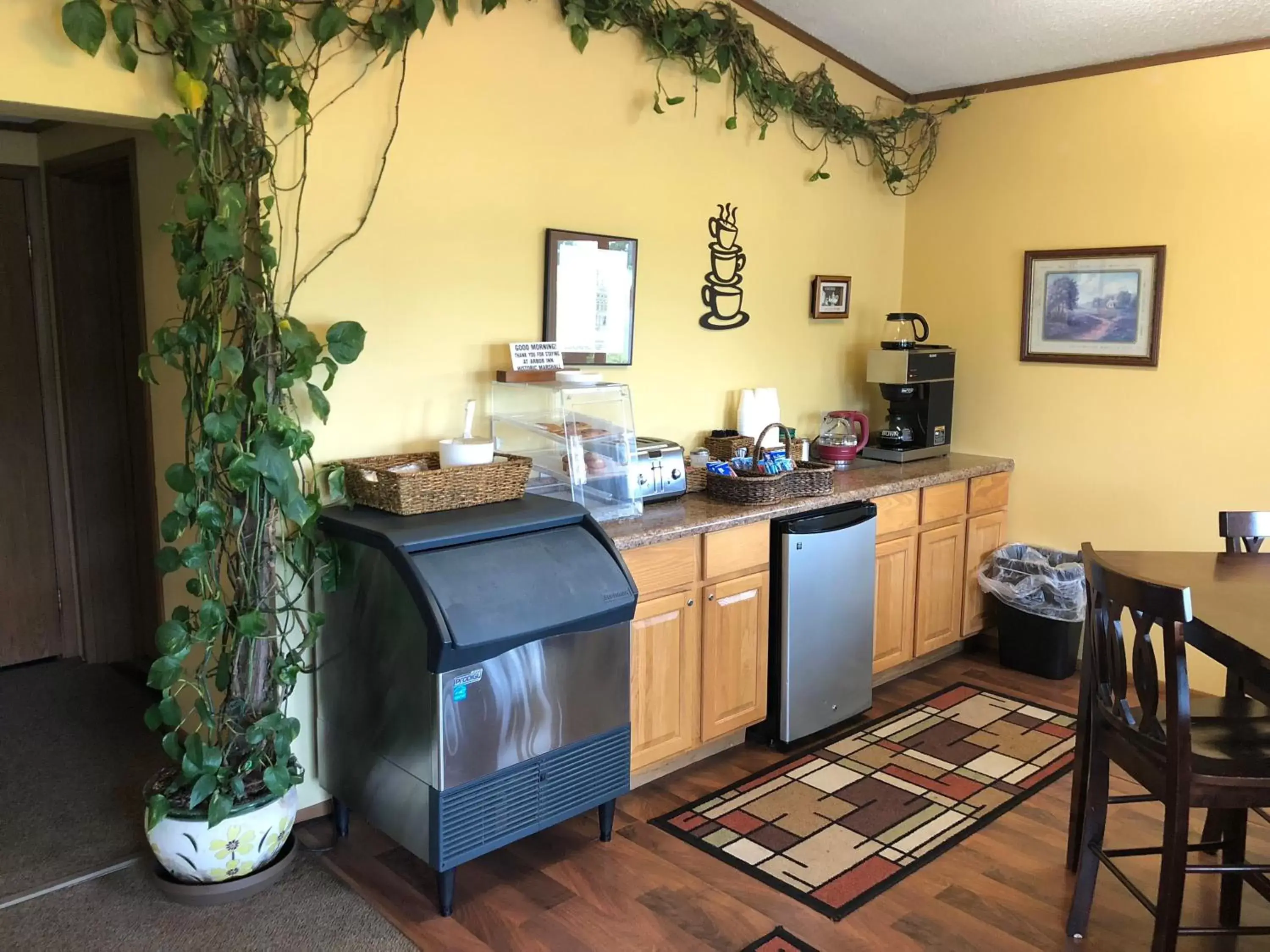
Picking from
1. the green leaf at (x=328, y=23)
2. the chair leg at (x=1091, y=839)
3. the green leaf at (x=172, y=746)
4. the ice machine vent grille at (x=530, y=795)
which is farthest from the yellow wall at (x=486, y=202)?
the chair leg at (x=1091, y=839)

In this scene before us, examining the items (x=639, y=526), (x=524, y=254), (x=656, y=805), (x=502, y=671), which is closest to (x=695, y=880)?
(x=656, y=805)

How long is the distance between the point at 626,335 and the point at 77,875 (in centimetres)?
226

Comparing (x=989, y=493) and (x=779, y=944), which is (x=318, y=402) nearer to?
(x=779, y=944)

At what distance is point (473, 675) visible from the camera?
2373 mm

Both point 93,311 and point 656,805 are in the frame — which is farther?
point 93,311

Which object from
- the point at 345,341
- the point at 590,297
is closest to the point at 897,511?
the point at 590,297

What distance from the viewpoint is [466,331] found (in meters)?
3.04

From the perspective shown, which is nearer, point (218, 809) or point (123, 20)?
point (123, 20)

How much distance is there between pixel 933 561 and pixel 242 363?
9.13 ft

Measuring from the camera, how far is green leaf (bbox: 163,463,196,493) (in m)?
2.35

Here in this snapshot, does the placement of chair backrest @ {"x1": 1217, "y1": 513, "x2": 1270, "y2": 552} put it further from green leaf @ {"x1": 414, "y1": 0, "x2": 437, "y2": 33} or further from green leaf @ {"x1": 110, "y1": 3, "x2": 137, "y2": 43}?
green leaf @ {"x1": 110, "y1": 3, "x2": 137, "y2": 43}

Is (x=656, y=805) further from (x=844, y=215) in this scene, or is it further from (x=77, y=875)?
(x=844, y=215)

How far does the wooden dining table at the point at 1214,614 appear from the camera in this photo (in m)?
2.01

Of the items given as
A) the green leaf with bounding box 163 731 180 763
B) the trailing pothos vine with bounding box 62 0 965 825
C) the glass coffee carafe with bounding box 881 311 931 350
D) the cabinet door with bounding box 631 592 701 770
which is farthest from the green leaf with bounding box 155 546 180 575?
the glass coffee carafe with bounding box 881 311 931 350
